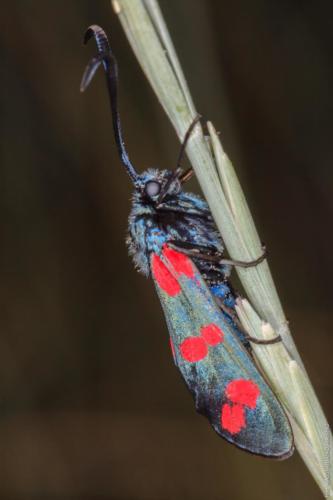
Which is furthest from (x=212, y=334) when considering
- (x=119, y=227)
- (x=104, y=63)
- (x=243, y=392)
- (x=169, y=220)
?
(x=119, y=227)

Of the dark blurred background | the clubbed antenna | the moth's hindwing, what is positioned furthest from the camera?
the dark blurred background

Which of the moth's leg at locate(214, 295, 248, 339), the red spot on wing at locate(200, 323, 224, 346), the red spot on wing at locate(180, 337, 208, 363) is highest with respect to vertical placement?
the moth's leg at locate(214, 295, 248, 339)

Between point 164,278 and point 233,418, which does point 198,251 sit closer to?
point 164,278

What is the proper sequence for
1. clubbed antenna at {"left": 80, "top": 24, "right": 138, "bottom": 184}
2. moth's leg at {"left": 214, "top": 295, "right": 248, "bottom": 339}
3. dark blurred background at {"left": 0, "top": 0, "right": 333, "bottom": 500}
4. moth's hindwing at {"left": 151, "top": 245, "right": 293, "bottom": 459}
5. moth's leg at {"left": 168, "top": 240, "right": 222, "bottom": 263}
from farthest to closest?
1. dark blurred background at {"left": 0, "top": 0, "right": 333, "bottom": 500}
2. moth's leg at {"left": 168, "top": 240, "right": 222, "bottom": 263}
3. moth's leg at {"left": 214, "top": 295, "right": 248, "bottom": 339}
4. moth's hindwing at {"left": 151, "top": 245, "right": 293, "bottom": 459}
5. clubbed antenna at {"left": 80, "top": 24, "right": 138, "bottom": 184}

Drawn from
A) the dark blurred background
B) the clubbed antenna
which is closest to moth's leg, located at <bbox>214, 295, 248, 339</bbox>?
the clubbed antenna

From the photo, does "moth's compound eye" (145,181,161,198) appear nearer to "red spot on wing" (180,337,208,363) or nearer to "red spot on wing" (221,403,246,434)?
"red spot on wing" (180,337,208,363)

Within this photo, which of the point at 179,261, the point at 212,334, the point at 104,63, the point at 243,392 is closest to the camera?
the point at 104,63

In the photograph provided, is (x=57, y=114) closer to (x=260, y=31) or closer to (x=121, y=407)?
(x=260, y=31)

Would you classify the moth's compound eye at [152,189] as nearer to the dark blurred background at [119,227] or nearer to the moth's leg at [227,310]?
the moth's leg at [227,310]
